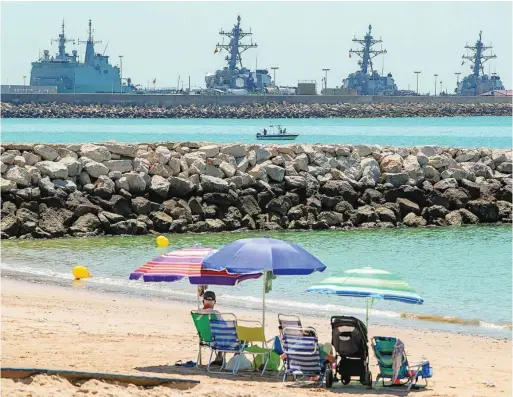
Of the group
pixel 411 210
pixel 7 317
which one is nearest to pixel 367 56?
pixel 411 210

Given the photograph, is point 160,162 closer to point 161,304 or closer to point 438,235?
point 438,235

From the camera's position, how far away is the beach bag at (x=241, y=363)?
975 centimetres

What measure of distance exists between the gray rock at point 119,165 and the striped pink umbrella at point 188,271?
11.5m

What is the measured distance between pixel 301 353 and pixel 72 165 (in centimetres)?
1261

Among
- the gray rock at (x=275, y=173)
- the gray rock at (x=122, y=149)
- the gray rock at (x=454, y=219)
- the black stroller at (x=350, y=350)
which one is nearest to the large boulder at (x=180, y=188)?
the gray rock at (x=122, y=149)

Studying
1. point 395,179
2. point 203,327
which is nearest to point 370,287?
point 203,327

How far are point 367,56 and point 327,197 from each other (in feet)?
442

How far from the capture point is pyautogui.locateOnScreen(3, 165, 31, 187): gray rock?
67.3 ft

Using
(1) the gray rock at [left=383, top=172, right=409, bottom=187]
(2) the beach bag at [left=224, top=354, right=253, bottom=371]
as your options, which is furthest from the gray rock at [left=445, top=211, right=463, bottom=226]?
(2) the beach bag at [left=224, top=354, right=253, bottom=371]

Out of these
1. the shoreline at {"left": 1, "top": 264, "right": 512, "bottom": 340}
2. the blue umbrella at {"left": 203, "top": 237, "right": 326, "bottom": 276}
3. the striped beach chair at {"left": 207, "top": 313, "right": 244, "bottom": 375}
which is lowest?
the shoreline at {"left": 1, "top": 264, "right": 512, "bottom": 340}

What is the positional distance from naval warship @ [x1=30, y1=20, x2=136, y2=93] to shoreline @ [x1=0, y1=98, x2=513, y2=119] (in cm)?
979

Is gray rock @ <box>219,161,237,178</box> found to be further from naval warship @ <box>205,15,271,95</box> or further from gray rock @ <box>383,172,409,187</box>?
naval warship @ <box>205,15,271,95</box>

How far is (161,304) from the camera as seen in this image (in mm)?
14203

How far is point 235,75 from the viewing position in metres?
140
